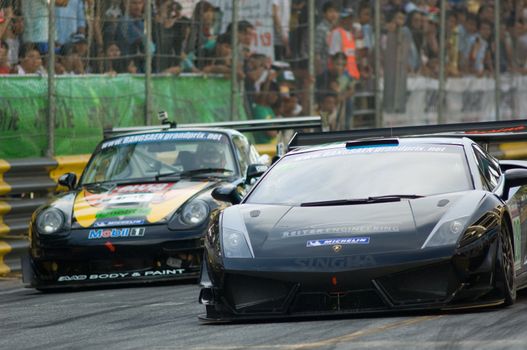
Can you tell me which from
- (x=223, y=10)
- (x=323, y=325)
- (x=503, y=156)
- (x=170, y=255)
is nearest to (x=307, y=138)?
(x=170, y=255)

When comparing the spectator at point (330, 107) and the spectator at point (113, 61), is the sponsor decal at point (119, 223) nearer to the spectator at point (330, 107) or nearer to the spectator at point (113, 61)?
the spectator at point (113, 61)

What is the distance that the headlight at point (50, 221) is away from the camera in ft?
41.2

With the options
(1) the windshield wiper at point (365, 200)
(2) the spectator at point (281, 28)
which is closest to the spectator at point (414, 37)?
(2) the spectator at point (281, 28)

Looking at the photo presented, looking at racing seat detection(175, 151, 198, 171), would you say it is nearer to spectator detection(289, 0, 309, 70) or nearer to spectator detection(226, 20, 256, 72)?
spectator detection(226, 20, 256, 72)

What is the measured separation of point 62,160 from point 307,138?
3762 millimetres

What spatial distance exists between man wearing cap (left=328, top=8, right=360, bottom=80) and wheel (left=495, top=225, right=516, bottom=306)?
41.5 ft

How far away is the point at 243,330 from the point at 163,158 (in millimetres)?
6011

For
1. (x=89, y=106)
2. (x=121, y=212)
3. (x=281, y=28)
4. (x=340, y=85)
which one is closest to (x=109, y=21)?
(x=89, y=106)

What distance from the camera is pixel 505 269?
853cm

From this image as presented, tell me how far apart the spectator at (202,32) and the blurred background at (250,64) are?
0.06 ft

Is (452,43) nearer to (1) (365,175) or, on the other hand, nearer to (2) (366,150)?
(2) (366,150)

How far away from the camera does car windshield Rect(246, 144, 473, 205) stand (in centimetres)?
920

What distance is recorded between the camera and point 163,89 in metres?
17.8

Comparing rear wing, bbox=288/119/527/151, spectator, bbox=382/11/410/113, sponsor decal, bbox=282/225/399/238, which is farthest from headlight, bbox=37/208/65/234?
spectator, bbox=382/11/410/113
